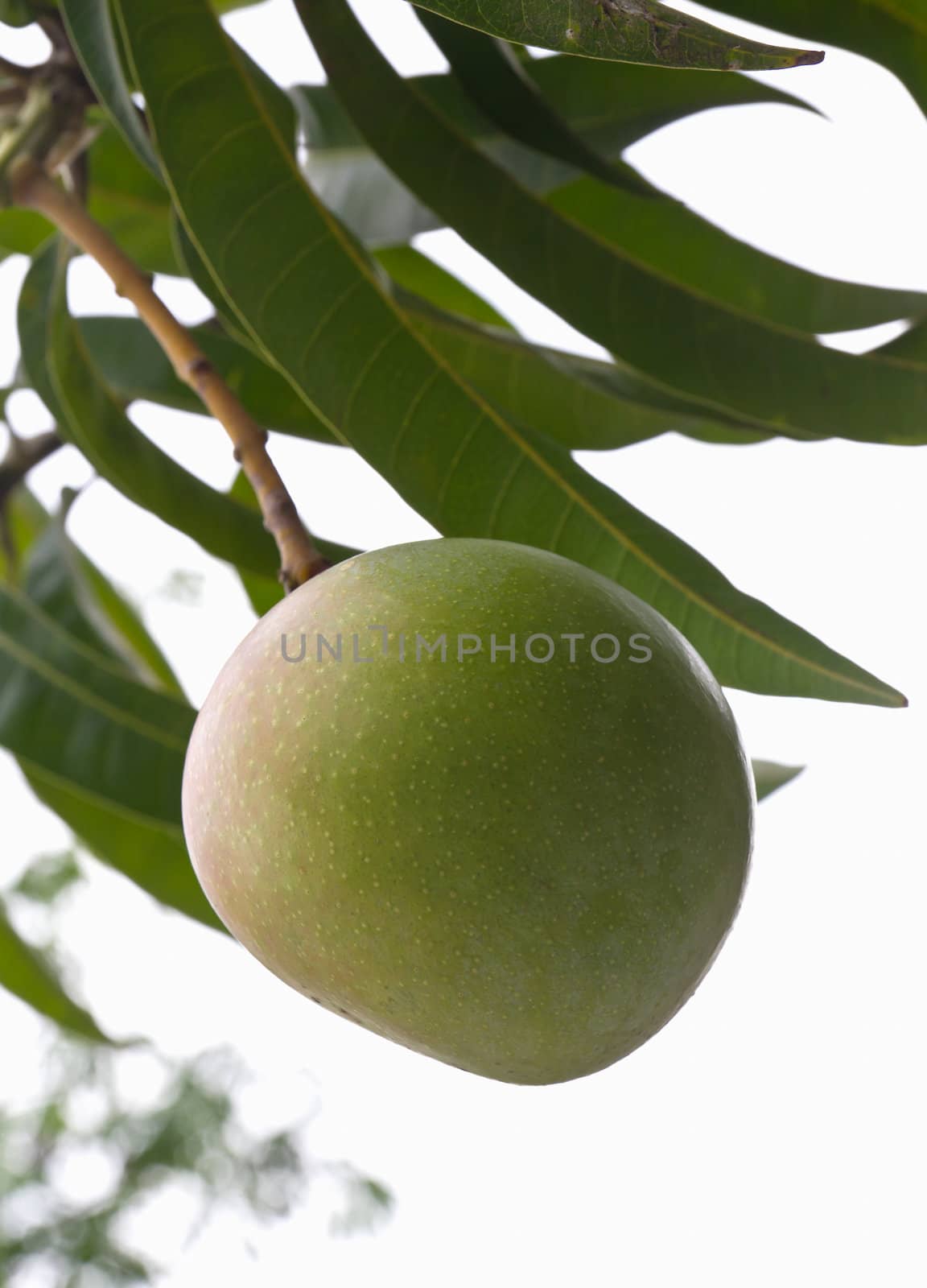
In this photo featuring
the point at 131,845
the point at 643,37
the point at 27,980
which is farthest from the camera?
the point at 27,980

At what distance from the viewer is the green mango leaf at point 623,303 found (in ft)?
2.44

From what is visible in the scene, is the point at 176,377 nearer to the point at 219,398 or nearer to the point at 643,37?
the point at 219,398

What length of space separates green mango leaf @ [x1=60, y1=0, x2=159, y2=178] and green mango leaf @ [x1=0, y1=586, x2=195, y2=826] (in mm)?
387

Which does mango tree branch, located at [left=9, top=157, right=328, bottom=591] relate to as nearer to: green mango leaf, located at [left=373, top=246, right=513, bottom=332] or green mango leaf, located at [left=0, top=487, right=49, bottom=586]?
green mango leaf, located at [left=373, top=246, right=513, bottom=332]

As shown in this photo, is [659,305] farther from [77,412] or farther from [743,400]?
[77,412]

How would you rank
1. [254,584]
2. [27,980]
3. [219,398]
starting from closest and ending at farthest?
[219,398] < [254,584] < [27,980]

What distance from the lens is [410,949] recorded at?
429 mm

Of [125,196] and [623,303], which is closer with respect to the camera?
[623,303]

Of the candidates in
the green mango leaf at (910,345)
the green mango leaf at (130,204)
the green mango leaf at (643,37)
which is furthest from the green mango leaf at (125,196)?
the green mango leaf at (643,37)

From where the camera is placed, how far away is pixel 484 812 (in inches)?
16.4

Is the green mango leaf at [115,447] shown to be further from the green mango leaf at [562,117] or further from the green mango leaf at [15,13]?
the green mango leaf at [562,117]

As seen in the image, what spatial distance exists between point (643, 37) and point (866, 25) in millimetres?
393

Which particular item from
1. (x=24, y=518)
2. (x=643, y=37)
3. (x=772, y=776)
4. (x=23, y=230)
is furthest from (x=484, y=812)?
(x=24, y=518)

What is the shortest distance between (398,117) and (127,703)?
433mm
